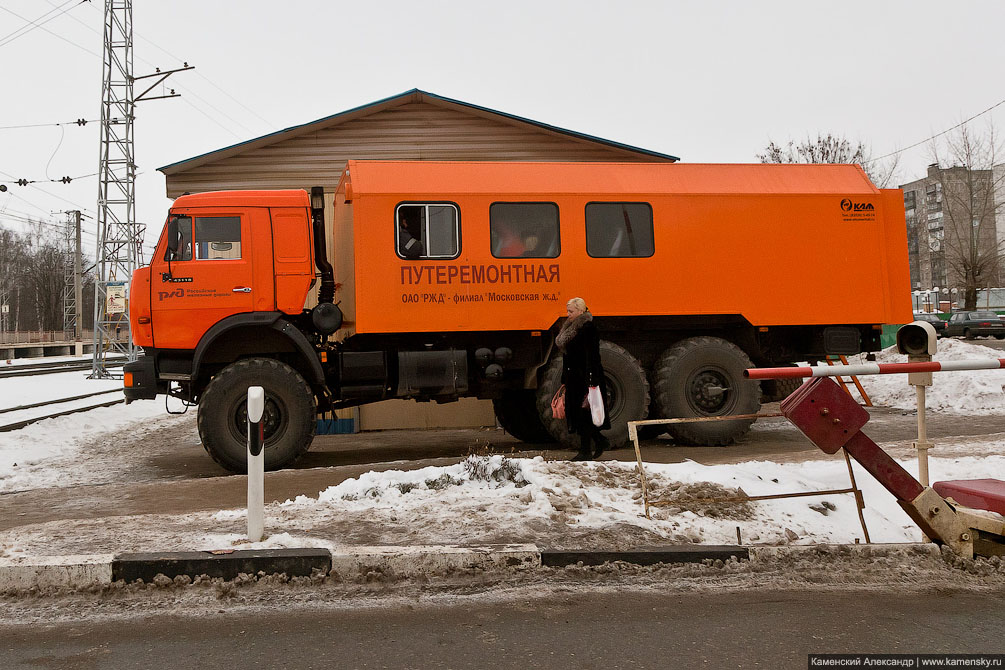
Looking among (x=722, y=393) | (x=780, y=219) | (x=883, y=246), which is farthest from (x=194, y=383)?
(x=883, y=246)

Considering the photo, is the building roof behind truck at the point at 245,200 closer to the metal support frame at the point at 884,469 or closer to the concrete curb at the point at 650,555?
the concrete curb at the point at 650,555

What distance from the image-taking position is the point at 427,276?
923 centimetres

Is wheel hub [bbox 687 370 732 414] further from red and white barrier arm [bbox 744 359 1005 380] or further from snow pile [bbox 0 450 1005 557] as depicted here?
red and white barrier arm [bbox 744 359 1005 380]

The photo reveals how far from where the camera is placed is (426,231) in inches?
363

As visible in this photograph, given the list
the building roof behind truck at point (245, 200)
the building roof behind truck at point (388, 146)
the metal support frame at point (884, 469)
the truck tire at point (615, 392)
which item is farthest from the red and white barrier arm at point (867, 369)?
the building roof behind truck at point (388, 146)

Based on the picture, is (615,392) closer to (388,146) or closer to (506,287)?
(506,287)

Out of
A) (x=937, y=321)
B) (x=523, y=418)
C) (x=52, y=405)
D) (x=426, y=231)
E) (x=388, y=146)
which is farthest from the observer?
(x=937, y=321)

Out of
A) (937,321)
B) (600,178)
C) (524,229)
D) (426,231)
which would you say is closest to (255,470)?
(426,231)

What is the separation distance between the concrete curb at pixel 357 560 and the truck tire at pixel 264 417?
13.5 ft

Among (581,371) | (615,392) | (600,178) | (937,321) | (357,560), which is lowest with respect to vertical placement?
(357,560)

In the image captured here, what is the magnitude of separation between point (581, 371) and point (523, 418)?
10.0 ft

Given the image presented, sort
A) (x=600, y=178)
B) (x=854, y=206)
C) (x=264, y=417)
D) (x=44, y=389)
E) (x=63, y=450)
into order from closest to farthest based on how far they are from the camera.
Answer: (x=264, y=417) < (x=600, y=178) < (x=854, y=206) < (x=63, y=450) < (x=44, y=389)

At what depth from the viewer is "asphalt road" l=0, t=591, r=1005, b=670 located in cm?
339

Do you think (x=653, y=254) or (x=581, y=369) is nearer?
(x=581, y=369)
